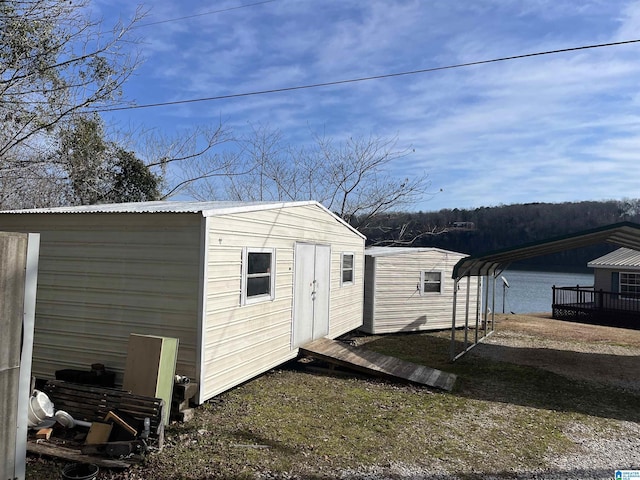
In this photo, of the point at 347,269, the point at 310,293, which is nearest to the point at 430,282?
the point at 347,269

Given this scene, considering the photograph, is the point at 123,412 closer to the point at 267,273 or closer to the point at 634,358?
the point at 267,273

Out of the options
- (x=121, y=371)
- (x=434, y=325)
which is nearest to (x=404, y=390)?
(x=121, y=371)

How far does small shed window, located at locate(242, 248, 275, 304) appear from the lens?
248 inches

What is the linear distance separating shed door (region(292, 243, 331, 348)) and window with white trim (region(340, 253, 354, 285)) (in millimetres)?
1137

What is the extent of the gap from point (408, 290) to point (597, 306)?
12800mm

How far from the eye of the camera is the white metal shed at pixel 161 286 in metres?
5.45

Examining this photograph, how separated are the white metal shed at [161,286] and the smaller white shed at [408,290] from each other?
5.74 metres

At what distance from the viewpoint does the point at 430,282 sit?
13.2 m

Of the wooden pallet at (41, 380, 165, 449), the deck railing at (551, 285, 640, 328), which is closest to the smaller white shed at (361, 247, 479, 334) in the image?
the wooden pallet at (41, 380, 165, 449)

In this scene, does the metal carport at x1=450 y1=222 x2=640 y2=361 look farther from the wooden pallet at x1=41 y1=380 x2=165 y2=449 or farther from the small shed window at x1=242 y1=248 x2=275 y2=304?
the wooden pallet at x1=41 y1=380 x2=165 y2=449

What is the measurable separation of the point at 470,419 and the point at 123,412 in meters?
4.22

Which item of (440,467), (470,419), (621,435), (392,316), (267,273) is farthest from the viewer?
(392,316)

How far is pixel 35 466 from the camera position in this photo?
157 inches

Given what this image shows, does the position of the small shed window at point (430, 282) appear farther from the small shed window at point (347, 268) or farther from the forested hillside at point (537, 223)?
the forested hillside at point (537, 223)
